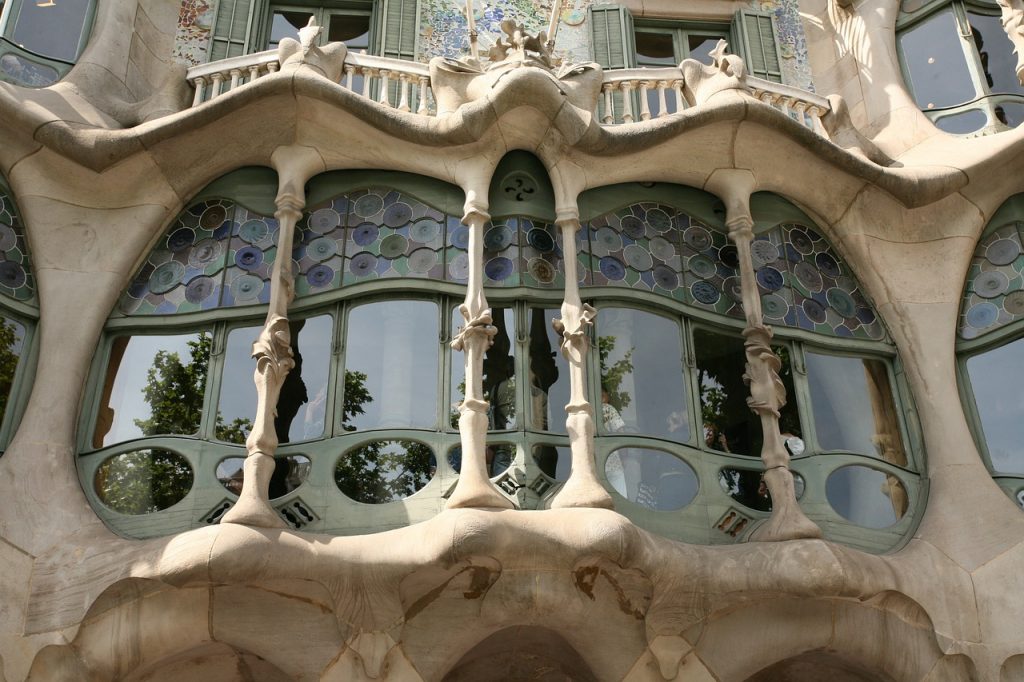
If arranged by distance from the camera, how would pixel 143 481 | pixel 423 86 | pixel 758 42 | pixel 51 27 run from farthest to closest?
1. pixel 758 42
2. pixel 51 27
3. pixel 423 86
4. pixel 143 481

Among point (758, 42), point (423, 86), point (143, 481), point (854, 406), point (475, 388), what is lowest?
point (143, 481)

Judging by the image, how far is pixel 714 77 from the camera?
9508mm

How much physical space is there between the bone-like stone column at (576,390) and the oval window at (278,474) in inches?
70.7

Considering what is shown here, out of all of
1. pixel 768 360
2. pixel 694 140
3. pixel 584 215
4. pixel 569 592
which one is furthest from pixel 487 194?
pixel 569 592

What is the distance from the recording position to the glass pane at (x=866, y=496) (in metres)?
8.47

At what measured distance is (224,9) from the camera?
11.0 meters

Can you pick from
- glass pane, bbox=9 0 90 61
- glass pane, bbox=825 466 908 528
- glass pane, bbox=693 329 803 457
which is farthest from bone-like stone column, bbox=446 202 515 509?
glass pane, bbox=9 0 90 61

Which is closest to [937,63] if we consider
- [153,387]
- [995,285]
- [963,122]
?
[963,122]

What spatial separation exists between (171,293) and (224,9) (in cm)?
351

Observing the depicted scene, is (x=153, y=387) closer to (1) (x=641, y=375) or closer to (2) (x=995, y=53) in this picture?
(1) (x=641, y=375)

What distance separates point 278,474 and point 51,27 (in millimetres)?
4761

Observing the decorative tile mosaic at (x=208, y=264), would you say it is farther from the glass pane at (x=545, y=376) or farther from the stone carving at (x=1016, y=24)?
the stone carving at (x=1016, y=24)

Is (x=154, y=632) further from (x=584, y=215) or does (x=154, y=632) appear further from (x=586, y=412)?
(x=584, y=215)

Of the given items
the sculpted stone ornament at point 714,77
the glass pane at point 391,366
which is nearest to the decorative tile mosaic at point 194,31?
the glass pane at point 391,366
